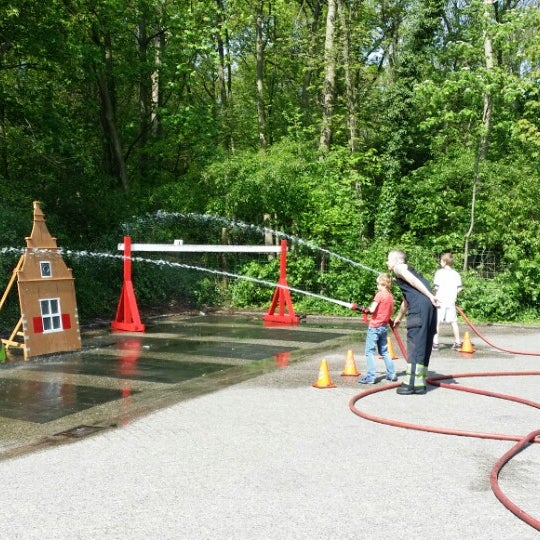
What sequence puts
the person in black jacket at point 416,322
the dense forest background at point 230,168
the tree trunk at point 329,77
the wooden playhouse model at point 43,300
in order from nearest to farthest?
the person in black jacket at point 416,322, the wooden playhouse model at point 43,300, the dense forest background at point 230,168, the tree trunk at point 329,77

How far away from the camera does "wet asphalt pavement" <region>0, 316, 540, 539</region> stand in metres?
4.41

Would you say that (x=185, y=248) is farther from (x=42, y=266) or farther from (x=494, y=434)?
(x=494, y=434)

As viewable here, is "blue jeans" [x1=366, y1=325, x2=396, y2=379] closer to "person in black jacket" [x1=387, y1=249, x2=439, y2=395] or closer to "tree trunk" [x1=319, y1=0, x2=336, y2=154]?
"person in black jacket" [x1=387, y1=249, x2=439, y2=395]

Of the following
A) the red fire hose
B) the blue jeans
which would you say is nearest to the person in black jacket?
the red fire hose

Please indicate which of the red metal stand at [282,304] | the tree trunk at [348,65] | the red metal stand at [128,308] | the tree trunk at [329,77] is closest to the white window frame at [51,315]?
the red metal stand at [128,308]

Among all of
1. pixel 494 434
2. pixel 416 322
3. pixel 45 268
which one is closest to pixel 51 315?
pixel 45 268

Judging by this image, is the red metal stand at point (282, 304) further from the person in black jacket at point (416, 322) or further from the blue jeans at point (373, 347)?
the person in black jacket at point (416, 322)

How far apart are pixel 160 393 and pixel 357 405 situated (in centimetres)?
254

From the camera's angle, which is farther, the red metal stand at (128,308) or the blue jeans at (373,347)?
the red metal stand at (128,308)

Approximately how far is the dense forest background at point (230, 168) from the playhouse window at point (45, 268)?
271cm

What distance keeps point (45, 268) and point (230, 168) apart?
28.2 ft

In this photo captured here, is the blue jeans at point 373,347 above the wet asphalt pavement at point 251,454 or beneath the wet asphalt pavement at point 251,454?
above

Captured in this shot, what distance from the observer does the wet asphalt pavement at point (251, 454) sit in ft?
14.5

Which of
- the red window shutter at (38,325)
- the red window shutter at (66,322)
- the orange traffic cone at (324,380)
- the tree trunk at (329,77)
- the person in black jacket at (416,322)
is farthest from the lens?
the tree trunk at (329,77)
